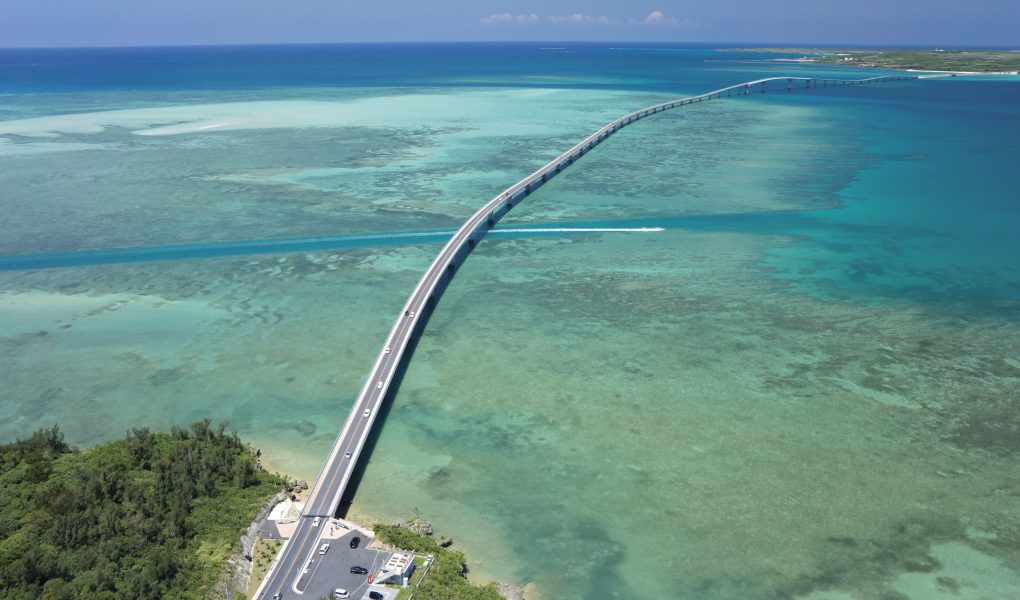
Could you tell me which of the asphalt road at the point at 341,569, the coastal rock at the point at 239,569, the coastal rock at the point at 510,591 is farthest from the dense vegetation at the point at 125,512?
the coastal rock at the point at 510,591

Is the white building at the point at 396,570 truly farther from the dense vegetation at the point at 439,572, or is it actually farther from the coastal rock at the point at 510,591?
the coastal rock at the point at 510,591

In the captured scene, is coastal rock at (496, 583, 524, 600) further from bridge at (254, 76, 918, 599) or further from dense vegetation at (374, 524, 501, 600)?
bridge at (254, 76, 918, 599)

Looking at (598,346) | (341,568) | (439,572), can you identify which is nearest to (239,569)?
(341,568)

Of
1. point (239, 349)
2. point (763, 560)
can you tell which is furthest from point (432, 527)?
point (239, 349)

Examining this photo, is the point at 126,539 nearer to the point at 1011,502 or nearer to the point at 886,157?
the point at 1011,502

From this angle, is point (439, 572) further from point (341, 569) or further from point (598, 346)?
point (598, 346)

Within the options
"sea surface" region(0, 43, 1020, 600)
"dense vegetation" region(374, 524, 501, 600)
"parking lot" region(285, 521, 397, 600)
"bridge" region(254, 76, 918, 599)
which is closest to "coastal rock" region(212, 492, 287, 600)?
"bridge" region(254, 76, 918, 599)
